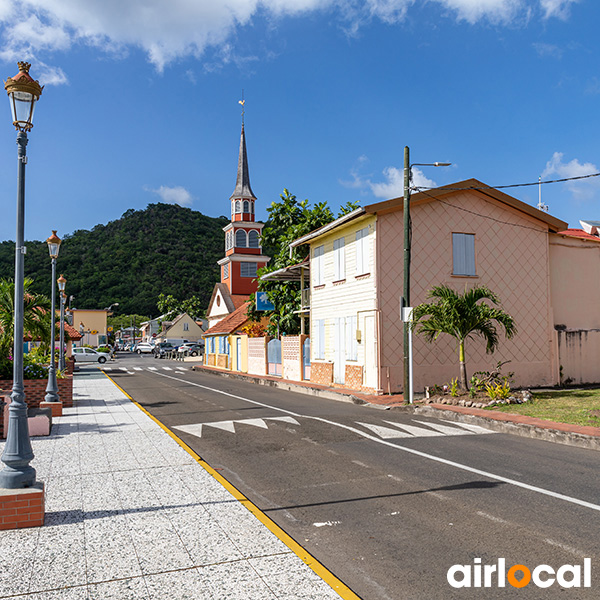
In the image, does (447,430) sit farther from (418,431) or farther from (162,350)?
(162,350)

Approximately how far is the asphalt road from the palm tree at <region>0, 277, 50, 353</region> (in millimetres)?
7004

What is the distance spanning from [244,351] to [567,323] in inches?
754

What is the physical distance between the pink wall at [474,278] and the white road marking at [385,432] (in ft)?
22.9

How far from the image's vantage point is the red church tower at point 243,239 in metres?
61.4

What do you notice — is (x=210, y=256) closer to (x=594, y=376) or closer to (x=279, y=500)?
(x=594, y=376)

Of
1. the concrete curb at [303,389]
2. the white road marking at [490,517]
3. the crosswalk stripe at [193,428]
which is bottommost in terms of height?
the concrete curb at [303,389]

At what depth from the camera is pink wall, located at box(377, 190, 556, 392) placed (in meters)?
19.8

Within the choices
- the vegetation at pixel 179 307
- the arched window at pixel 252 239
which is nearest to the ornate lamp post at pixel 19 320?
the arched window at pixel 252 239

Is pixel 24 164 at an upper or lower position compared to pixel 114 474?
upper

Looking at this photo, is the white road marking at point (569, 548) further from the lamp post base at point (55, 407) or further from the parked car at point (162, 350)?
the parked car at point (162, 350)

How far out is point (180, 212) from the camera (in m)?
114

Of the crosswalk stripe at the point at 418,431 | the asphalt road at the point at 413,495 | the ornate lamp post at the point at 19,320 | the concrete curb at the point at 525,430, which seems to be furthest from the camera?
the crosswalk stripe at the point at 418,431

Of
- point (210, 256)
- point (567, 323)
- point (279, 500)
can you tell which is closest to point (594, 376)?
point (567, 323)

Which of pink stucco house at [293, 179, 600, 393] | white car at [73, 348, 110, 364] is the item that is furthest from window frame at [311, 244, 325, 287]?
white car at [73, 348, 110, 364]
